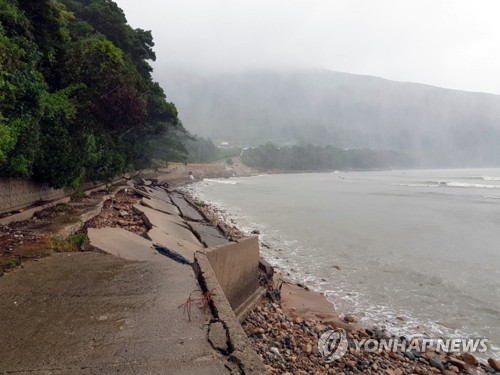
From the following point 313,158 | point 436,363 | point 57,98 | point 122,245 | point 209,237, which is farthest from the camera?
point 313,158

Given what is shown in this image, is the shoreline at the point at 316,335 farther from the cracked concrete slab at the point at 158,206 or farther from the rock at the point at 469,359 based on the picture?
the cracked concrete slab at the point at 158,206

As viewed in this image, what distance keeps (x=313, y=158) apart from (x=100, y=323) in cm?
14239

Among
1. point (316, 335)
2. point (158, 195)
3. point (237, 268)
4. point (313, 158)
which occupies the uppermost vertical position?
point (313, 158)

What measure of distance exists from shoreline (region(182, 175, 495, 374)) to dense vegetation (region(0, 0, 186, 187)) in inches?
257

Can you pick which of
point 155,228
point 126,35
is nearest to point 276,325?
point 155,228

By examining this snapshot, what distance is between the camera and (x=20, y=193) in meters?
9.41

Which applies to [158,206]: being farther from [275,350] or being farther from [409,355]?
[409,355]

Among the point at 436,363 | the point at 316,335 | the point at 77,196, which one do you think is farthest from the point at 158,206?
the point at 436,363

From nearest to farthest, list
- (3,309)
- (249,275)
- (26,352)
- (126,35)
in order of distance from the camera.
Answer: (26,352)
(3,309)
(249,275)
(126,35)

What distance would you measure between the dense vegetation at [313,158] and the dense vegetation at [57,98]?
11204 cm

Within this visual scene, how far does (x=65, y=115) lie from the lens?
11633mm

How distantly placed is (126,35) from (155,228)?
2147 centimetres

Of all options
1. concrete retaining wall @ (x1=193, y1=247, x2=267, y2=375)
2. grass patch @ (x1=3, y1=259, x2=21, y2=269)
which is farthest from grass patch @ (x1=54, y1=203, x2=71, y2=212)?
concrete retaining wall @ (x1=193, y1=247, x2=267, y2=375)

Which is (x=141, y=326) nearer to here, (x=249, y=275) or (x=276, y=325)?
(x=276, y=325)
